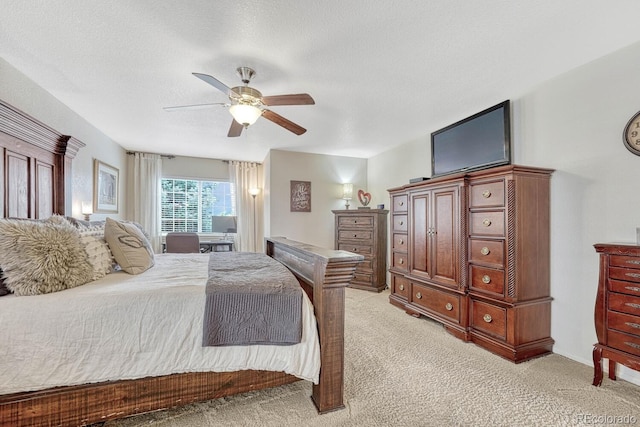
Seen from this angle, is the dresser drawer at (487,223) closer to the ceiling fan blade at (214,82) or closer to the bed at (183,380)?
the bed at (183,380)

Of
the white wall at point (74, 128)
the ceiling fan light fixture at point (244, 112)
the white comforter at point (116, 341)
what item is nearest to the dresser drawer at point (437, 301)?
the white comforter at point (116, 341)

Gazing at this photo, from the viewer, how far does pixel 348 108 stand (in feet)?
9.85

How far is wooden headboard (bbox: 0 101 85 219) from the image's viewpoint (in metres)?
2.16

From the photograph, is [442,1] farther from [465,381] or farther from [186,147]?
[186,147]

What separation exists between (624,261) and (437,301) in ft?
4.96

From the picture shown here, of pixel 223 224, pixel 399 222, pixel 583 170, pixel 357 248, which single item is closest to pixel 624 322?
pixel 583 170

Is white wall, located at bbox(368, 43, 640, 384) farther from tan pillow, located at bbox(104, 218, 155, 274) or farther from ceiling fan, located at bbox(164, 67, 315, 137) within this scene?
tan pillow, located at bbox(104, 218, 155, 274)

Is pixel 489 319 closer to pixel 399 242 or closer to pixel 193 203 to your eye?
pixel 399 242

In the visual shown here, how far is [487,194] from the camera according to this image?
240 cm

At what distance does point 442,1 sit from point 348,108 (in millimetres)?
1536

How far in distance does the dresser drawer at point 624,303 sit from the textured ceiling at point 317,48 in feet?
5.67

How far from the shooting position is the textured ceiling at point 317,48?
1578mm

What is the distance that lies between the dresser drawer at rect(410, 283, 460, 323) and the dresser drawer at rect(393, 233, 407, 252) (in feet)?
1.61

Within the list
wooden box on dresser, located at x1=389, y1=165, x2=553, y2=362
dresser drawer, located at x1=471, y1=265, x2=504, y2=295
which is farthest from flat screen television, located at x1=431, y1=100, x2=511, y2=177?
dresser drawer, located at x1=471, y1=265, x2=504, y2=295
